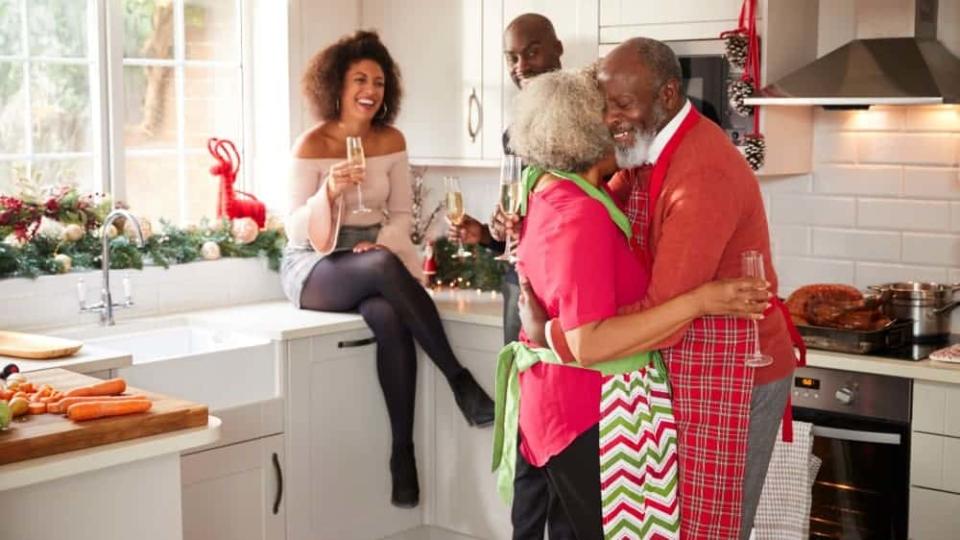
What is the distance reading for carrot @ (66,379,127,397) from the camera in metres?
2.62

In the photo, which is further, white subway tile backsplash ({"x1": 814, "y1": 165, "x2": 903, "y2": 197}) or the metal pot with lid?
white subway tile backsplash ({"x1": 814, "y1": 165, "x2": 903, "y2": 197})

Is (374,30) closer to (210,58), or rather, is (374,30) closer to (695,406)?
(210,58)

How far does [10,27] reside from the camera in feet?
13.6

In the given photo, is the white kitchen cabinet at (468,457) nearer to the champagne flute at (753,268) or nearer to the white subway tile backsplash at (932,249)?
the white subway tile backsplash at (932,249)

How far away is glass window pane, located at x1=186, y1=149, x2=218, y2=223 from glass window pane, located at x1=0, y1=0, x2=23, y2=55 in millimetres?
762

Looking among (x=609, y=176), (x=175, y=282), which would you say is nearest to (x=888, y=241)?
(x=609, y=176)

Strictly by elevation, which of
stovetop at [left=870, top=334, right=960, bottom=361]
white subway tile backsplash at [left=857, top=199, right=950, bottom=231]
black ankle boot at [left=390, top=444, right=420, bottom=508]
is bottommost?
black ankle boot at [left=390, top=444, right=420, bottom=508]

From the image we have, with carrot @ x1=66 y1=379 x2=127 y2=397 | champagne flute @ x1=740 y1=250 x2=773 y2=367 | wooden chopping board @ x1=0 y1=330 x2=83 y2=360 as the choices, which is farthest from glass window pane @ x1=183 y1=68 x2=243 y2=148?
champagne flute @ x1=740 y1=250 x2=773 y2=367

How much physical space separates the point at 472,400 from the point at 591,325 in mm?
1715

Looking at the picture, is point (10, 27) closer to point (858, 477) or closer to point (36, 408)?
point (36, 408)

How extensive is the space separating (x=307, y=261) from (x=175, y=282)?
1.45 feet

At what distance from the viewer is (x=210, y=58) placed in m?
4.80

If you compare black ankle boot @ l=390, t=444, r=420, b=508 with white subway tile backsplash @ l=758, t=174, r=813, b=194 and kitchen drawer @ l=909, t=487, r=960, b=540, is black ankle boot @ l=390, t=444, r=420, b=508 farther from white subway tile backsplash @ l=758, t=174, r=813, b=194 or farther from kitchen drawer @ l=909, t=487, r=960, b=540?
kitchen drawer @ l=909, t=487, r=960, b=540

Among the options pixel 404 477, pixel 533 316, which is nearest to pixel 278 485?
pixel 404 477
